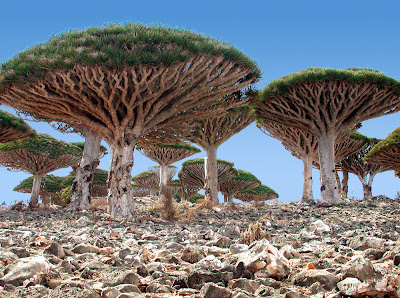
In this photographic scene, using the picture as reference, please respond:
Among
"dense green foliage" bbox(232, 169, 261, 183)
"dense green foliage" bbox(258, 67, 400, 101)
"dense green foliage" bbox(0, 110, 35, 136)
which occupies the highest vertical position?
"dense green foliage" bbox(258, 67, 400, 101)

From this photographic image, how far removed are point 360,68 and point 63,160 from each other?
1467 cm

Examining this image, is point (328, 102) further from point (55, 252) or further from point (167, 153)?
point (167, 153)

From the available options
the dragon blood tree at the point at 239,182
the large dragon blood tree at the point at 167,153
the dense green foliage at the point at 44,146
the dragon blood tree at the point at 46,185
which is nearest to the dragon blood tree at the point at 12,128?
the dense green foliage at the point at 44,146

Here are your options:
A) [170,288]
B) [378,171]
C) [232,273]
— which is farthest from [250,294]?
[378,171]

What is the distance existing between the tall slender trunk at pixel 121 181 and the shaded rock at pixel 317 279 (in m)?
6.70

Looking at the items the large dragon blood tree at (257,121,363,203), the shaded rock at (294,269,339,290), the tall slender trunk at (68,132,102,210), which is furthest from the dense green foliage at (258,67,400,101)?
the shaded rock at (294,269,339,290)

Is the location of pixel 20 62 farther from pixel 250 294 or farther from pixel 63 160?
pixel 63 160

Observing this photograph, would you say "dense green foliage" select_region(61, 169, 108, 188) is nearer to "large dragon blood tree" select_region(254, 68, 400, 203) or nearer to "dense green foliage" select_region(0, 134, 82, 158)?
"dense green foliage" select_region(0, 134, 82, 158)

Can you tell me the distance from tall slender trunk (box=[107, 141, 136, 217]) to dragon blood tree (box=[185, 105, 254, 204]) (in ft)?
18.2

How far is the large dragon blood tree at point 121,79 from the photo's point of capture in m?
7.76

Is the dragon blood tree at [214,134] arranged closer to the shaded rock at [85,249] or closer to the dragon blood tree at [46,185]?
the shaded rock at [85,249]

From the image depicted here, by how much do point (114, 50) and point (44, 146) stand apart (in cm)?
1107

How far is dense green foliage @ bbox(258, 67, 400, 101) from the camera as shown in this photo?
35.5 ft

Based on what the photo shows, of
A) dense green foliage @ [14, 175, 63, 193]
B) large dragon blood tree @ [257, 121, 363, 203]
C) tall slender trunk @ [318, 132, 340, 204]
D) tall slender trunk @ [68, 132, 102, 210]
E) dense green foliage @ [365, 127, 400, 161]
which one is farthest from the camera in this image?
dense green foliage @ [14, 175, 63, 193]
